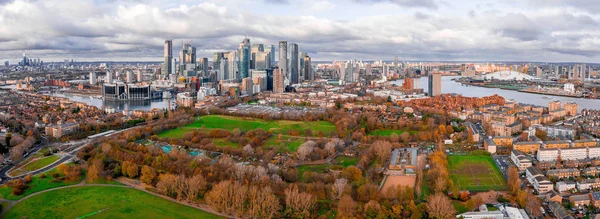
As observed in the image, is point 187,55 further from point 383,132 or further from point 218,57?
point 383,132

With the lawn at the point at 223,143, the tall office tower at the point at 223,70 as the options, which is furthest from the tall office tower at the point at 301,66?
the lawn at the point at 223,143

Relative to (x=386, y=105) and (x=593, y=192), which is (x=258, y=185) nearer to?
(x=593, y=192)

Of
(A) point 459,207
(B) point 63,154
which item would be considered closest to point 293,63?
(B) point 63,154

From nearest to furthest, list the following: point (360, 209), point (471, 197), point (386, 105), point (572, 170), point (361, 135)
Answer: point (360, 209) < point (471, 197) < point (572, 170) < point (361, 135) < point (386, 105)

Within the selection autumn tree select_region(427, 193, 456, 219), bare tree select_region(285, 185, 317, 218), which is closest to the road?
bare tree select_region(285, 185, 317, 218)

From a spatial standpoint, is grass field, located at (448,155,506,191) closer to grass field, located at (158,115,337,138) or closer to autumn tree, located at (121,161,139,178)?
grass field, located at (158,115,337,138)

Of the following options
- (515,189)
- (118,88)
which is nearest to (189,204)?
(515,189)

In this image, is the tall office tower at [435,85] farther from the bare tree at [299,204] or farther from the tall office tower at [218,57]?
the tall office tower at [218,57]
